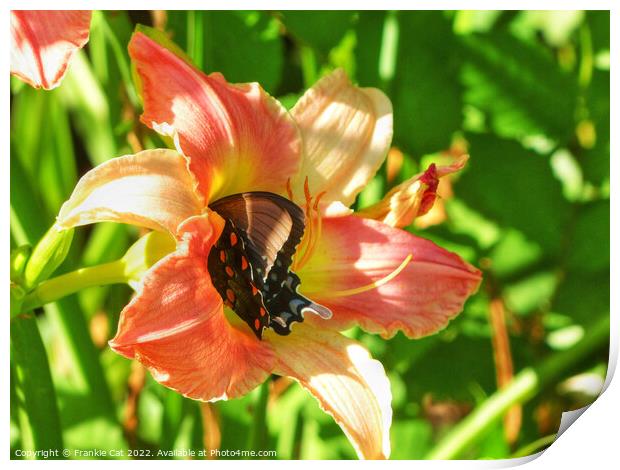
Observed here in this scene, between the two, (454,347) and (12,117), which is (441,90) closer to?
(454,347)

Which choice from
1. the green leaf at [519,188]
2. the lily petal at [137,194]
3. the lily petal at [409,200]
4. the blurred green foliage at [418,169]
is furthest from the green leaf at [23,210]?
the green leaf at [519,188]

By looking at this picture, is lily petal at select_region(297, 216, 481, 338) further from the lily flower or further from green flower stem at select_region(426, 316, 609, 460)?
green flower stem at select_region(426, 316, 609, 460)

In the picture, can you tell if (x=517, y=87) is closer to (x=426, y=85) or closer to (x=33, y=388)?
(x=426, y=85)

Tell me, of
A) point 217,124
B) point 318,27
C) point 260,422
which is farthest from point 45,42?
point 260,422

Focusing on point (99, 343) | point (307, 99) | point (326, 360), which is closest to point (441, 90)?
point (307, 99)

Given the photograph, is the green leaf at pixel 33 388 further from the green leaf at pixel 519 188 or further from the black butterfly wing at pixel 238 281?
the green leaf at pixel 519 188

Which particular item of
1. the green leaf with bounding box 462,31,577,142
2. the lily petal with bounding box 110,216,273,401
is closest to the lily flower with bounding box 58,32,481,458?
the lily petal with bounding box 110,216,273,401
